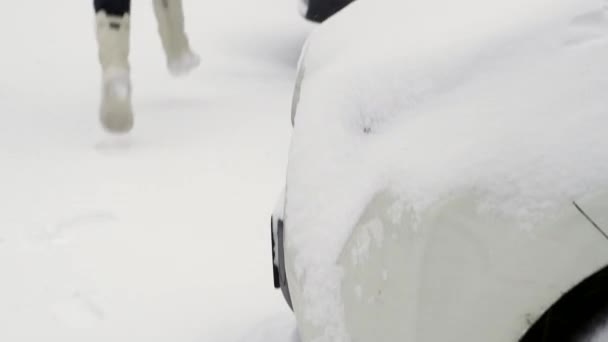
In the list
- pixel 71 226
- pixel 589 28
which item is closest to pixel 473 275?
pixel 589 28

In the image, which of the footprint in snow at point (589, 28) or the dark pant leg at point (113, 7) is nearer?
the footprint in snow at point (589, 28)

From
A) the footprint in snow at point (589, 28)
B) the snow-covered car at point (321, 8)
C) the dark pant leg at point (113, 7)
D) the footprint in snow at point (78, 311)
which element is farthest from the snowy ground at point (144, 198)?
the footprint in snow at point (589, 28)

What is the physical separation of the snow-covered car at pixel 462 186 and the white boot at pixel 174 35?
2544mm

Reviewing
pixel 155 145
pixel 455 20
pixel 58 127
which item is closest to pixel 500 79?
pixel 455 20

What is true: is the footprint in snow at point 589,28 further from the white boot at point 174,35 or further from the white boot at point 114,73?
the white boot at point 174,35

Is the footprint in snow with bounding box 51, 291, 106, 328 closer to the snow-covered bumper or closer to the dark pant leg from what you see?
the snow-covered bumper

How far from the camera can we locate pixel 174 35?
3.96m

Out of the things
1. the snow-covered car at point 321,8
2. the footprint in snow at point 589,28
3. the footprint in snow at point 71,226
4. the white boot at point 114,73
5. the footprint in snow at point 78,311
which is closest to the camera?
the footprint in snow at point 589,28

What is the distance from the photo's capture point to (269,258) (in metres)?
2.50

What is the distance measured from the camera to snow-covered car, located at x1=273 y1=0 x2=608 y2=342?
1.05 m

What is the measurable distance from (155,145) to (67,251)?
104cm

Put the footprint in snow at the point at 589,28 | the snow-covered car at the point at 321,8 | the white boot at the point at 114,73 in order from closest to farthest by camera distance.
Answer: the footprint in snow at the point at 589,28
the white boot at the point at 114,73
the snow-covered car at the point at 321,8

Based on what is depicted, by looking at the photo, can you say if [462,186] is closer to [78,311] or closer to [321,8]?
[78,311]

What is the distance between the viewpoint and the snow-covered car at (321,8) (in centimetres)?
494
